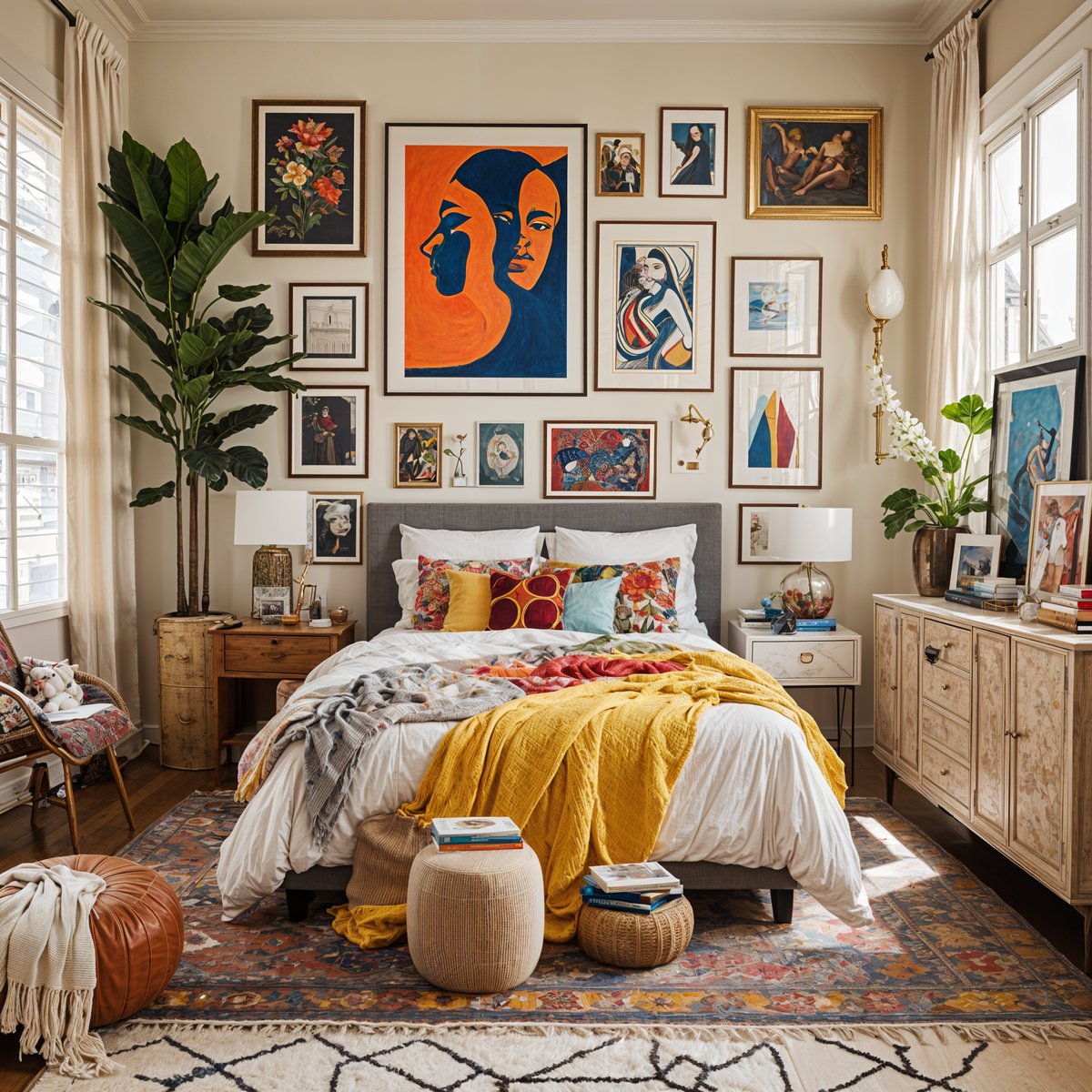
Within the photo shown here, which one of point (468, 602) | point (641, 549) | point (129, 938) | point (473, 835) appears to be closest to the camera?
point (129, 938)

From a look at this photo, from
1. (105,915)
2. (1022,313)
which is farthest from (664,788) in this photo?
(1022,313)

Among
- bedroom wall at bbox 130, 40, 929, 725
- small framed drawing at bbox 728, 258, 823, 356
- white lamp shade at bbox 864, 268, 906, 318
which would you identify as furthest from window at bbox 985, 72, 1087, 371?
small framed drawing at bbox 728, 258, 823, 356

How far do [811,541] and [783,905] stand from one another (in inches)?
76.4

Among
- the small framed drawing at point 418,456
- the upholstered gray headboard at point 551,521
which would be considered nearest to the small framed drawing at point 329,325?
the small framed drawing at point 418,456

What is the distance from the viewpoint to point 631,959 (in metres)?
2.54

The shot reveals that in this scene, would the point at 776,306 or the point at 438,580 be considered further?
the point at 776,306

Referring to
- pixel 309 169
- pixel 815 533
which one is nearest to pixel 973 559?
pixel 815 533

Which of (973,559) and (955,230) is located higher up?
(955,230)

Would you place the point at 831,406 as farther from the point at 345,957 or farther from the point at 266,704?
the point at 345,957

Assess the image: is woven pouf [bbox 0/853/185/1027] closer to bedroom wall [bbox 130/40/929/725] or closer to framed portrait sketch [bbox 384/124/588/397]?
bedroom wall [bbox 130/40/929/725]

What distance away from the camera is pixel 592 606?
4277 millimetres

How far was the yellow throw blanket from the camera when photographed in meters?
2.73

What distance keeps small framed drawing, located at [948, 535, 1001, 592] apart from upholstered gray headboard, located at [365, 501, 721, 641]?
3.95ft

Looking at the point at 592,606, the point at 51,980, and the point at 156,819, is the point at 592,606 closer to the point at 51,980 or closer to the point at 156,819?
the point at 156,819
